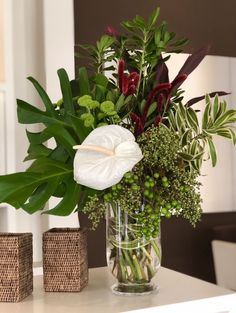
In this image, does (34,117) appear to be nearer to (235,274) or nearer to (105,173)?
(105,173)

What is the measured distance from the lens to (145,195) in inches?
44.2

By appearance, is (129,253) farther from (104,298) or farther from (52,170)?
(52,170)

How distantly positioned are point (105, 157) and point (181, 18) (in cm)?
210

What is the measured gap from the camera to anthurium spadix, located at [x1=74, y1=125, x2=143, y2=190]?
1059mm

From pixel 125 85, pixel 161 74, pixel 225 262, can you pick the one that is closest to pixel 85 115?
pixel 125 85

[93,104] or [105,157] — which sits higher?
[93,104]

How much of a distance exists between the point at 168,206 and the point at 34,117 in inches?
14.9

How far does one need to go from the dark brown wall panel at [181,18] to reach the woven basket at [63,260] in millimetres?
1659

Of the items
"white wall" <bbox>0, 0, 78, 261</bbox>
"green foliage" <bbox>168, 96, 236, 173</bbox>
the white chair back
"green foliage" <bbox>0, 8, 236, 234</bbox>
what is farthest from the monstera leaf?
the white chair back

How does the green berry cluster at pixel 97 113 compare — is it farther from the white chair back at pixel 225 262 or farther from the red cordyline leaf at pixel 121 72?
the white chair back at pixel 225 262

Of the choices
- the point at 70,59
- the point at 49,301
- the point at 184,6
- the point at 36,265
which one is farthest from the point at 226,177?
the point at 49,301

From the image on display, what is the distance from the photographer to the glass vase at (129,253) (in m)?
1.15

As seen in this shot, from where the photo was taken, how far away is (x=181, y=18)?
9.74 feet

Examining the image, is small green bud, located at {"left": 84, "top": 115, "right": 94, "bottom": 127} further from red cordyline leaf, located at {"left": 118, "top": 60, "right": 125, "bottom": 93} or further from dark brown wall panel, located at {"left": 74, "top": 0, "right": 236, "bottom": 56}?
dark brown wall panel, located at {"left": 74, "top": 0, "right": 236, "bottom": 56}
